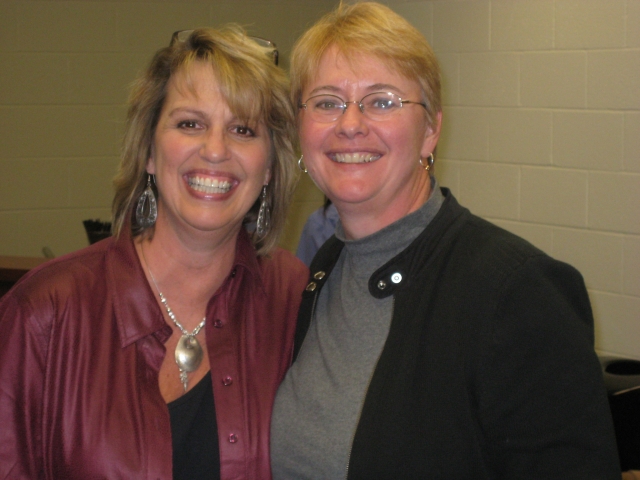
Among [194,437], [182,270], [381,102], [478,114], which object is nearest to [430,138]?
[381,102]

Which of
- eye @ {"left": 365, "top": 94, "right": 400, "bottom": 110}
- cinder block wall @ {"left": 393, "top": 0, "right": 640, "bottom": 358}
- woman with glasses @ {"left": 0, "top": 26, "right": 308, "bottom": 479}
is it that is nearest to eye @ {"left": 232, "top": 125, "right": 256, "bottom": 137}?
woman with glasses @ {"left": 0, "top": 26, "right": 308, "bottom": 479}

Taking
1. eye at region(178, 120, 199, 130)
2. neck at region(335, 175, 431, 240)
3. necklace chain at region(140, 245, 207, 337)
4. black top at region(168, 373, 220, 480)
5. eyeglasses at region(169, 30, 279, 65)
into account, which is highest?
eyeglasses at region(169, 30, 279, 65)

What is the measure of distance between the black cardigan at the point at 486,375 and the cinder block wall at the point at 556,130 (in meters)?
2.23

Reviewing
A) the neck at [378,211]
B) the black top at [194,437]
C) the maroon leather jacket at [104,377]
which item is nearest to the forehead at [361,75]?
the neck at [378,211]

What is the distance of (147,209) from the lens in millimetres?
2047

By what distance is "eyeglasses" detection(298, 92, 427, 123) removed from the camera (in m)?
1.68

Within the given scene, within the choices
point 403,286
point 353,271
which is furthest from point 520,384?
point 353,271

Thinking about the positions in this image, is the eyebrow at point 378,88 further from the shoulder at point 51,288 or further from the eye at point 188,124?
the shoulder at point 51,288

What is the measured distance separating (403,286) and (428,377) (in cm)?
22

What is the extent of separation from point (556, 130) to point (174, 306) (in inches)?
98.3

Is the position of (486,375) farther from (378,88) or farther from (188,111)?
(188,111)

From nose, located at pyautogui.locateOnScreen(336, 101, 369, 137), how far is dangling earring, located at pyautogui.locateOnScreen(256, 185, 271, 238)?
1.68ft

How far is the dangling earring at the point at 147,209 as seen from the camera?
2.03m

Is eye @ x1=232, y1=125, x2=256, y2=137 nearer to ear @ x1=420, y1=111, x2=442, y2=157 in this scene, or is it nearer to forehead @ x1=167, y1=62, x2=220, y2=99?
forehead @ x1=167, y1=62, x2=220, y2=99
